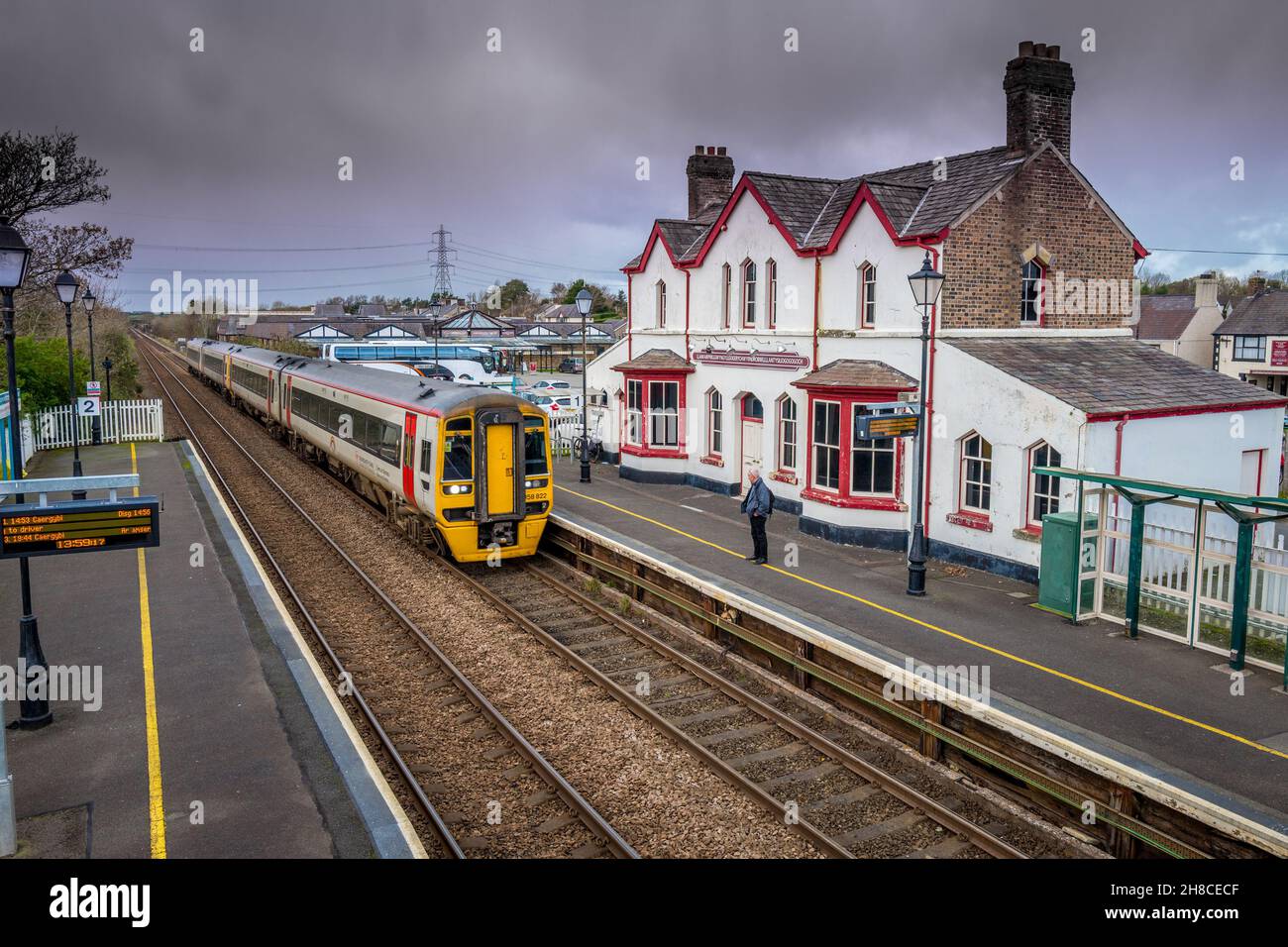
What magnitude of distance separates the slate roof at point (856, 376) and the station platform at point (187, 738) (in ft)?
34.2

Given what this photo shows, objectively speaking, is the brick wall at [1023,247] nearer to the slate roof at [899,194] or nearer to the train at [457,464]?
the slate roof at [899,194]

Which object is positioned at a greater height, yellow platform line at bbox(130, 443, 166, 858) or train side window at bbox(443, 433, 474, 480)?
train side window at bbox(443, 433, 474, 480)

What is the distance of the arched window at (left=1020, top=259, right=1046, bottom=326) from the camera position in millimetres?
18281

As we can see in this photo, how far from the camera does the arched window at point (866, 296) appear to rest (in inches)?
733

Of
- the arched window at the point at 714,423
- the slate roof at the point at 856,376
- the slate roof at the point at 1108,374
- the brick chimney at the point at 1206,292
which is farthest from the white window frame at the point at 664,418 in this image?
the brick chimney at the point at 1206,292

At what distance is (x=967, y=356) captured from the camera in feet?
53.5

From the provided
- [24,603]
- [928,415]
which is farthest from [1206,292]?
[24,603]

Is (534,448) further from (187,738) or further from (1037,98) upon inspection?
(1037,98)

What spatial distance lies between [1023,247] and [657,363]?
9480 mm

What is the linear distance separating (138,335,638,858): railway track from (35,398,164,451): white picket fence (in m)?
17.7

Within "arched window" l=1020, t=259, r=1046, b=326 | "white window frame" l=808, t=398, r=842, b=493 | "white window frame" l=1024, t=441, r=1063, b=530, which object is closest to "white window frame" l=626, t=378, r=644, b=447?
"white window frame" l=808, t=398, r=842, b=493

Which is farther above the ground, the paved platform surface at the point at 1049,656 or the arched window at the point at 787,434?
the arched window at the point at 787,434

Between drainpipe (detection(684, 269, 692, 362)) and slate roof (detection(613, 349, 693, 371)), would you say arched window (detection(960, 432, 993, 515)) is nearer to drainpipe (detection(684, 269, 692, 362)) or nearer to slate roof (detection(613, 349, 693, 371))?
slate roof (detection(613, 349, 693, 371))

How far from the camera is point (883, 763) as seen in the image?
10.1m
